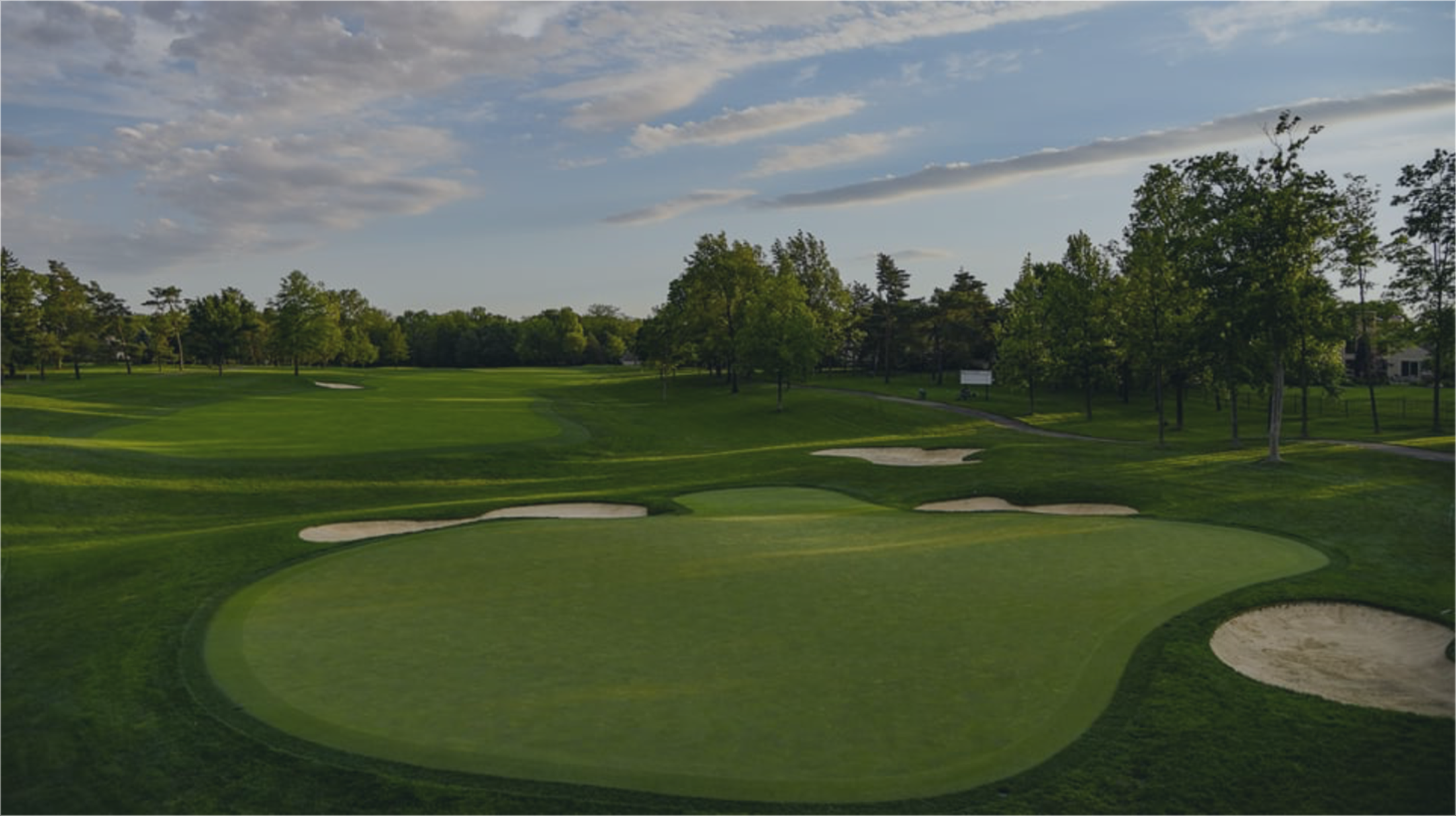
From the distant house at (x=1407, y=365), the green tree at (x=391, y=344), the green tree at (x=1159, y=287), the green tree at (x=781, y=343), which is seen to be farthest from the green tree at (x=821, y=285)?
the green tree at (x=391, y=344)

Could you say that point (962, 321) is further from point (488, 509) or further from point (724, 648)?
point (724, 648)

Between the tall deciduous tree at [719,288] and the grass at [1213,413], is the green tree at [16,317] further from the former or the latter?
the grass at [1213,413]

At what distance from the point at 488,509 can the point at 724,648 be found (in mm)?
14836

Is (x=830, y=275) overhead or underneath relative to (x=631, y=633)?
overhead

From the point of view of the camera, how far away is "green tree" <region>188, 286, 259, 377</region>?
94.2 m

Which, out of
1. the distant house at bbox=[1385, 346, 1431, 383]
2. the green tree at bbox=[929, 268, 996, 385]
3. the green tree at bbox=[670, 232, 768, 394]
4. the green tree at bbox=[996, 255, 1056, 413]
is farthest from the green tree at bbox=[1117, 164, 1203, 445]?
the distant house at bbox=[1385, 346, 1431, 383]

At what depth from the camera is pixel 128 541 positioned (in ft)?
64.5

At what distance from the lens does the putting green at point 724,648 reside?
25.6ft

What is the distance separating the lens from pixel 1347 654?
1120 cm

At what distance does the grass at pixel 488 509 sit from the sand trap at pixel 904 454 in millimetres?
1314

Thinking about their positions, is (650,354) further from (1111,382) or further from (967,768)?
(967,768)

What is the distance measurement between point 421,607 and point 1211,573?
13363 millimetres

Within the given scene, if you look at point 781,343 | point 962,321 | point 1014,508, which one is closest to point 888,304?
point 962,321

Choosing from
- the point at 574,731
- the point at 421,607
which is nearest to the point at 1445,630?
the point at 574,731
